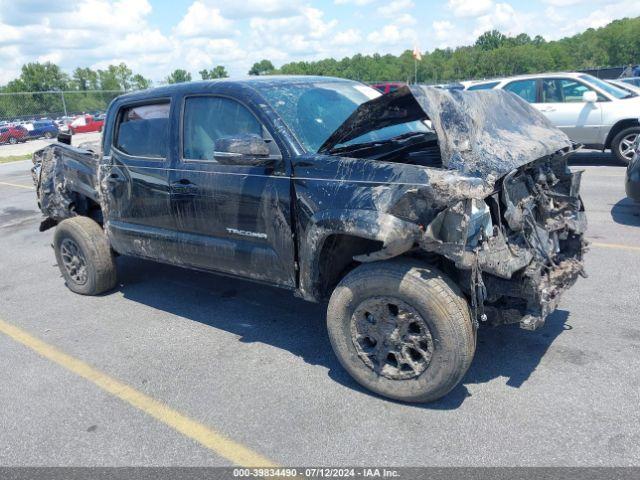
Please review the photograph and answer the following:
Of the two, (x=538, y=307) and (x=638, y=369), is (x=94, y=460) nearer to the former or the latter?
(x=538, y=307)

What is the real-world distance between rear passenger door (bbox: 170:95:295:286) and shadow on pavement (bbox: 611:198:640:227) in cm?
503

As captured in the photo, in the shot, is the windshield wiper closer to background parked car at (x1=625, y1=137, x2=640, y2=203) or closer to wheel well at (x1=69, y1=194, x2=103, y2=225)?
wheel well at (x1=69, y1=194, x2=103, y2=225)

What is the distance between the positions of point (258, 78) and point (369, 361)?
240 cm

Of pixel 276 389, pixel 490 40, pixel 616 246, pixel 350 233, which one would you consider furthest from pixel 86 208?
pixel 490 40

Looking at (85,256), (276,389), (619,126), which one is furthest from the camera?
(619,126)

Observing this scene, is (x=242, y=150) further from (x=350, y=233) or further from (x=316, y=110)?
(x=350, y=233)

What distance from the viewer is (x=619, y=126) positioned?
1066 cm

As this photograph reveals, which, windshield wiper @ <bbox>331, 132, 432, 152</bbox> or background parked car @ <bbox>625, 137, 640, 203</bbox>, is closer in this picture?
windshield wiper @ <bbox>331, 132, 432, 152</bbox>

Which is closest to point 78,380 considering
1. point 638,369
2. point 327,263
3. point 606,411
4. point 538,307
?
point 327,263

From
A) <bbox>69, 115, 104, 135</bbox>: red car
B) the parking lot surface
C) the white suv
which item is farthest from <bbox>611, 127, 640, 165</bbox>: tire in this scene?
<bbox>69, 115, 104, 135</bbox>: red car

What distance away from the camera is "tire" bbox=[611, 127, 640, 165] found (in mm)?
10645

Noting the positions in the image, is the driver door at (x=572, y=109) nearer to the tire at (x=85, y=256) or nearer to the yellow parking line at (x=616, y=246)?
the yellow parking line at (x=616, y=246)

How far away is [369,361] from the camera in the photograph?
11.4 ft

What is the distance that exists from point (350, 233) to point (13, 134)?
35100 mm
